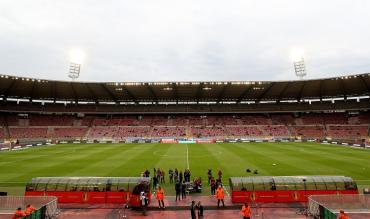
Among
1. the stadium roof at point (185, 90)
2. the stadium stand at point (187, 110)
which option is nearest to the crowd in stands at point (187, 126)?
the stadium stand at point (187, 110)

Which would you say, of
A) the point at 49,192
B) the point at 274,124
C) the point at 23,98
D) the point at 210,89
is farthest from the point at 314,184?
the point at 23,98

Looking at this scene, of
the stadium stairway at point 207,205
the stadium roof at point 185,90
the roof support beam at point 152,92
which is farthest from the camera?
the roof support beam at point 152,92

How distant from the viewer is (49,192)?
70.9 ft

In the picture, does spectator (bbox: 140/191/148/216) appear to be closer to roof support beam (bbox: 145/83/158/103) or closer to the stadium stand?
the stadium stand

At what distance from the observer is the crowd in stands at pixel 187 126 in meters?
80.7

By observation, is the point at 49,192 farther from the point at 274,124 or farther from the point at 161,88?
the point at 274,124

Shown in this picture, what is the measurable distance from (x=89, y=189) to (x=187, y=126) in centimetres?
6879

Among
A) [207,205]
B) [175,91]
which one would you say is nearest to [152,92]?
[175,91]

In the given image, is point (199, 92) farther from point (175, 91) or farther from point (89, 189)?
point (89, 189)

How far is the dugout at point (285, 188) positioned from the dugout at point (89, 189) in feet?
21.4

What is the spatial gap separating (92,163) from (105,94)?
51069 millimetres

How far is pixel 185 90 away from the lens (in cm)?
8456

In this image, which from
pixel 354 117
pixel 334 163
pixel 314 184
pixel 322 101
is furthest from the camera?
pixel 322 101

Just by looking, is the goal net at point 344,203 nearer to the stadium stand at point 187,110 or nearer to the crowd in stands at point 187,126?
the stadium stand at point 187,110
